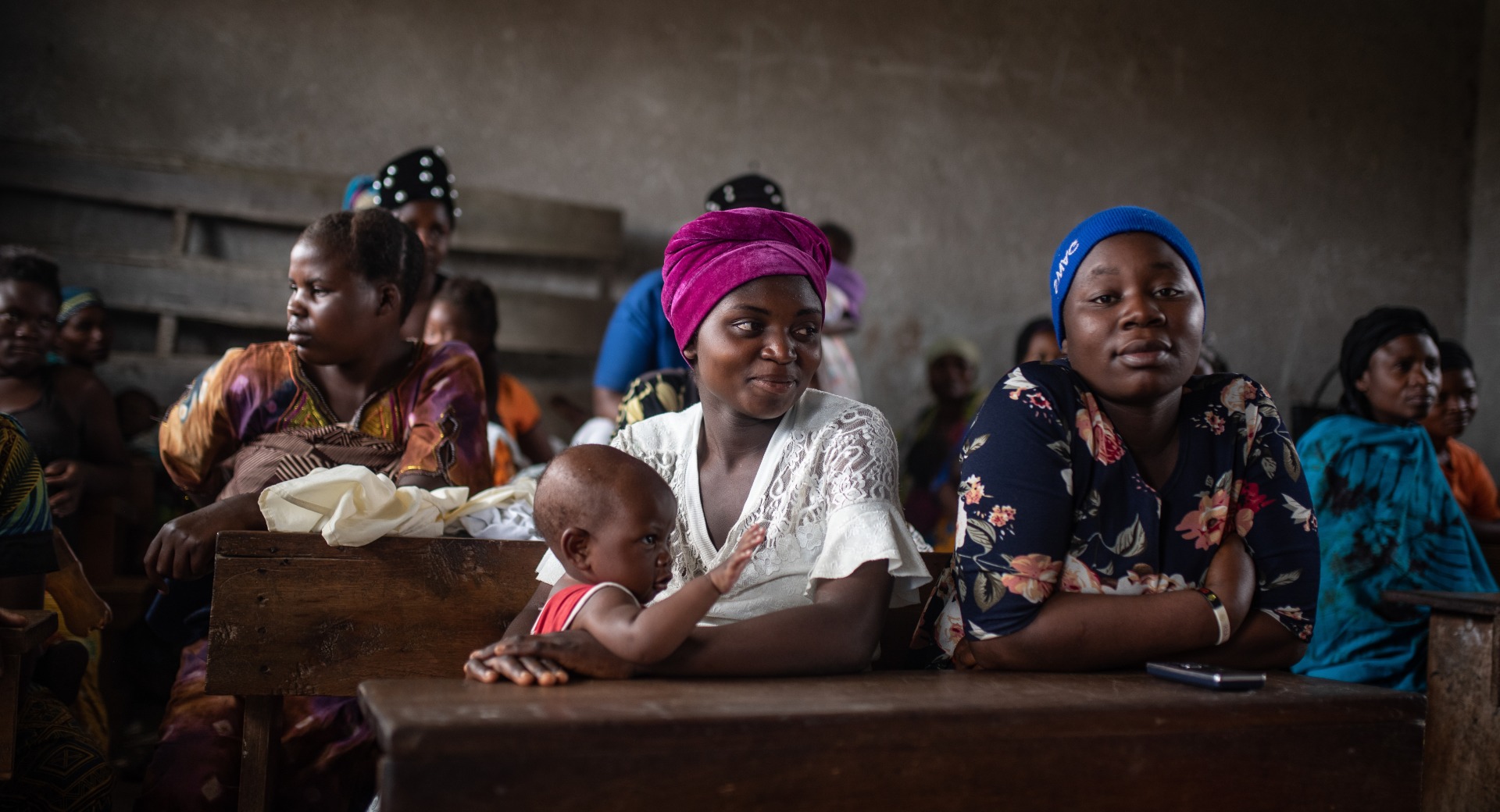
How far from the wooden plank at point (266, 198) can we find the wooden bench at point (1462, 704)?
407 centimetres

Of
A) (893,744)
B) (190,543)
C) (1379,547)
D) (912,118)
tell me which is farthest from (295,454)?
(912,118)

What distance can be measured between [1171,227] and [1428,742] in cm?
133

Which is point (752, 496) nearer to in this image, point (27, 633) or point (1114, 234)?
point (1114, 234)

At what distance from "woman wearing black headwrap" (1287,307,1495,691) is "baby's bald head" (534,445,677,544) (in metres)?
2.60

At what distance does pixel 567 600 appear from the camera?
1.62 m

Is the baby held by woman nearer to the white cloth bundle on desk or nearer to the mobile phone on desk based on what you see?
the white cloth bundle on desk

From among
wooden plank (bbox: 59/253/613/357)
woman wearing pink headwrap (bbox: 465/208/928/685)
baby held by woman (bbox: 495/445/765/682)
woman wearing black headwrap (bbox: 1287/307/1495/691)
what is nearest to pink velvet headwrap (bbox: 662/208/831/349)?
woman wearing pink headwrap (bbox: 465/208/928/685)

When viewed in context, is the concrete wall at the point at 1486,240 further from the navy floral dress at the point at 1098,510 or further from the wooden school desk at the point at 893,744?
the wooden school desk at the point at 893,744

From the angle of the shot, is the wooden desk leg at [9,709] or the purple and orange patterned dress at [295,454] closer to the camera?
the wooden desk leg at [9,709]

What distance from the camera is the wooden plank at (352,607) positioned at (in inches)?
81.1

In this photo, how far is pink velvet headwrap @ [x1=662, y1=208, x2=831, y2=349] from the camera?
193 cm

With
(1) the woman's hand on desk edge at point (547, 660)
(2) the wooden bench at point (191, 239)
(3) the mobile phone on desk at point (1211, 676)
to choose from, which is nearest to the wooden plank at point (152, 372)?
(2) the wooden bench at point (191, 239)

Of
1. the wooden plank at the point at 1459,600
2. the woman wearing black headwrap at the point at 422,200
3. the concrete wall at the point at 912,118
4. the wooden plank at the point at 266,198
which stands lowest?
the wooden plank at the point at 1459,600

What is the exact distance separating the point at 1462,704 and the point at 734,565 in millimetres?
1810
